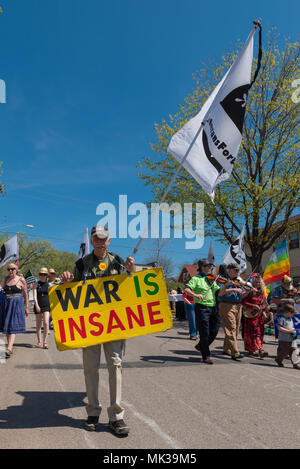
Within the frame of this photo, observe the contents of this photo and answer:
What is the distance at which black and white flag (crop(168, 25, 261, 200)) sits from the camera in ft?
19.2

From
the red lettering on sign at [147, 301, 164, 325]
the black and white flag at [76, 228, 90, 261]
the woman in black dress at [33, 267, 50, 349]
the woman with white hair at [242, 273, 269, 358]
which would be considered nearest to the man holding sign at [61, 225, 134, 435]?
the red lettering on sign at [147, 301, 164, 325]

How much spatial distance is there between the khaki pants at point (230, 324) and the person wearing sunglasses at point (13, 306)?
432cm

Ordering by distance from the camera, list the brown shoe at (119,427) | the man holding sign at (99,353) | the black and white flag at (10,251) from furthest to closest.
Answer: the black and white flag at (10,251)
the man holding sign at (99,353)
the brown shoe at (119,427)

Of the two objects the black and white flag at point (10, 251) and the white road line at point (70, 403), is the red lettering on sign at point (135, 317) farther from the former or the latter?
the black and white flag at point (10, 251)

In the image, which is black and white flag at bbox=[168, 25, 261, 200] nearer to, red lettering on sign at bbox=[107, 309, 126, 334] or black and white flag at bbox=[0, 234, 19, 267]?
red lettering on sign at bbox=[107, 309, 126, 334]

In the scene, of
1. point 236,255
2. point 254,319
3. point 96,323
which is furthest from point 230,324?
point 236,255

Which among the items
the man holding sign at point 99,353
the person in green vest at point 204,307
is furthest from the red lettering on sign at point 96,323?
the person in green vest at point 204,307

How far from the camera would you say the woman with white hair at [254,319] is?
799 centimetres

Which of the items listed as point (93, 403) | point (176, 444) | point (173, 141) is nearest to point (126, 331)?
point (93, 403)

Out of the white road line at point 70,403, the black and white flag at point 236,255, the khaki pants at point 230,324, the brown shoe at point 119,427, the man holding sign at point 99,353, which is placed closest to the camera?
the white road line at point 70,403

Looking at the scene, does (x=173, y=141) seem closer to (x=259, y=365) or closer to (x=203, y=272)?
(x=203, y=272)

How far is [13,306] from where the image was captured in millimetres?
7816
